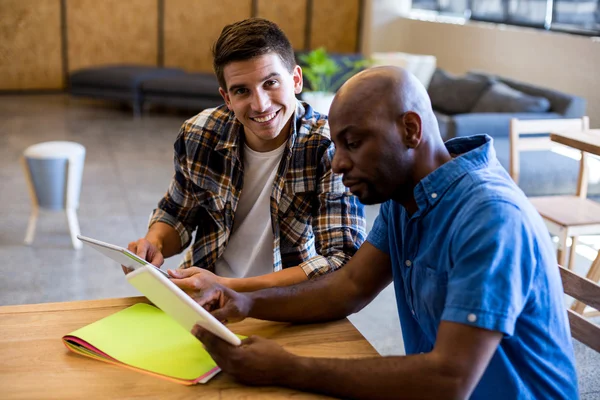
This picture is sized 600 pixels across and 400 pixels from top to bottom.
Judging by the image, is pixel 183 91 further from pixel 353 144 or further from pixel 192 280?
pixel 353 144

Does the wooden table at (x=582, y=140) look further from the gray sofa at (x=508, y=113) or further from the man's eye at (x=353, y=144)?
the man's eye at (x=353, y=144)

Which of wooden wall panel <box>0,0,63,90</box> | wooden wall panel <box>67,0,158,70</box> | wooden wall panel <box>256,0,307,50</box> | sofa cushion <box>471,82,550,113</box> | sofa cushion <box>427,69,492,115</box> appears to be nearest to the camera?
sofa cushion <box>471,82,550,113</box>

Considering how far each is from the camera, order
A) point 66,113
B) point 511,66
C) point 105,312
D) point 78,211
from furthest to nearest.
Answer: point 66,113, point 511,66, point 78,211, point 105,312

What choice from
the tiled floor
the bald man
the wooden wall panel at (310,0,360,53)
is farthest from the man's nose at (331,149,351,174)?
the wooden wall panel at (310,0,360,53)

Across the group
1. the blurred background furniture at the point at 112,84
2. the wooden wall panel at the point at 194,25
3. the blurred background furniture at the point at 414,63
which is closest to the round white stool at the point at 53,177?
the blurred background furniture at the point at 414,63

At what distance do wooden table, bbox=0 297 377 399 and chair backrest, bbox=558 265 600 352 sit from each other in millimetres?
615

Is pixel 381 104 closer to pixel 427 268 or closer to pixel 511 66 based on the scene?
pixel 427 268

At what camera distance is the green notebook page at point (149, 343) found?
1.22 meters

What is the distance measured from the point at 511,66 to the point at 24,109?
5.60m

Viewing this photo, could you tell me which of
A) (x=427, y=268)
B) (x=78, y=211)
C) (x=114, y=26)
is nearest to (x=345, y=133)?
(x=427, y=268)

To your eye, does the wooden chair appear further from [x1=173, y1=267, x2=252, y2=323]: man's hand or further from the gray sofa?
[x1=173, y1=267, x2=252, y2=323]: man's hand

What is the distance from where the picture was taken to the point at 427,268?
1273mm

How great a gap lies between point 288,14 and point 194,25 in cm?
136

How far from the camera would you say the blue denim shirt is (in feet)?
3.54
